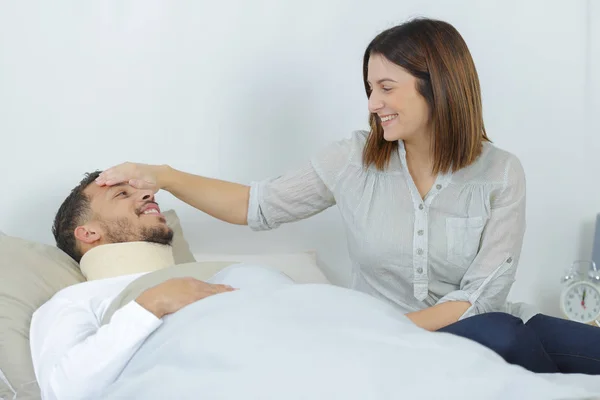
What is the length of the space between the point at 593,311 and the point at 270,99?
1.29m

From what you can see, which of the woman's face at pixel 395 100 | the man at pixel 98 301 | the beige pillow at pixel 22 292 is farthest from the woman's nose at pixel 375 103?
the beige pillow at pixel 22 292

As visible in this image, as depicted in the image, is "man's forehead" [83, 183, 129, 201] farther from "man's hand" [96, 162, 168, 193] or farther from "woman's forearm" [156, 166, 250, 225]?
"woman's forearm" [156, 166, 250, 225]

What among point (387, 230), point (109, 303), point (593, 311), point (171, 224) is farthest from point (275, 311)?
point (593, 311)

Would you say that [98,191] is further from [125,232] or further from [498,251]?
[498,251]

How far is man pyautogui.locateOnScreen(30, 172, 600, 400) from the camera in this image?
142 cm

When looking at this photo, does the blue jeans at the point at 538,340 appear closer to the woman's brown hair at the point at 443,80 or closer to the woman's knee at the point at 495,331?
the woman's knee at the point at 495,331

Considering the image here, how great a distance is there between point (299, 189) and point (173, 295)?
647 mm

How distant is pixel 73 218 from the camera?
2084 mm

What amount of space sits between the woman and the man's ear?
12cm

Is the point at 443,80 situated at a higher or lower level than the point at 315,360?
higher

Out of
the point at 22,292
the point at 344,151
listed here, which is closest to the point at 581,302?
the point at 344,151

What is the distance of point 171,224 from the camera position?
2447 millimetres

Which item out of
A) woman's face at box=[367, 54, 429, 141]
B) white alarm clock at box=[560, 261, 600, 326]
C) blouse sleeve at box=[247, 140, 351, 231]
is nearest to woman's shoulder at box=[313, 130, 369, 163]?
blouse sleeve at box=[247, 140, 351, 231]

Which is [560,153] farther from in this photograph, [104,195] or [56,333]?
[56,333]
